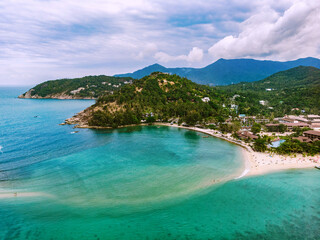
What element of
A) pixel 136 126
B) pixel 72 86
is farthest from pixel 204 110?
pixel 72 86

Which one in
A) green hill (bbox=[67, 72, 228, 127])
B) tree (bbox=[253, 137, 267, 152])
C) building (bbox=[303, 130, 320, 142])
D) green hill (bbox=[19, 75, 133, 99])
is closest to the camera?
tree (bbox=[253, 137, 267, 152])

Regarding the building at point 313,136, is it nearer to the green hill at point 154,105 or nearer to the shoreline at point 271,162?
the shoreline at point 271,162

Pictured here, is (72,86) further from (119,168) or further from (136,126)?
(119,168)

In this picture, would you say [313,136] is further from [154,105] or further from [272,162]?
[154,105]

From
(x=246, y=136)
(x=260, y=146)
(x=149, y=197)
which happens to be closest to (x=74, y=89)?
(x=246, y=136)

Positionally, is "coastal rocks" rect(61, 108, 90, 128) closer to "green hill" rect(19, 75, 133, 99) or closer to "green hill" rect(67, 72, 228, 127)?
"green hill" rect(67, 72, 228, 127)

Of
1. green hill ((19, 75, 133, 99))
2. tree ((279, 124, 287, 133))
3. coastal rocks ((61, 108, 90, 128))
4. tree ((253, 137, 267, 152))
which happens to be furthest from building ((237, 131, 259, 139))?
green hill ((19, 75, 133, 99))
